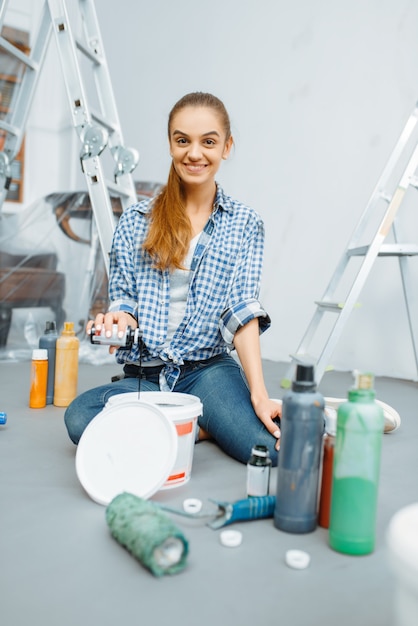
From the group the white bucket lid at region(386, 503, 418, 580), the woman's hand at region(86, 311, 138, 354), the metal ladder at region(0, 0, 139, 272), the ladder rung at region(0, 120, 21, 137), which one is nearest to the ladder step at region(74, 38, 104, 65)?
the metal ladder at region(0, 0, 139, 272)

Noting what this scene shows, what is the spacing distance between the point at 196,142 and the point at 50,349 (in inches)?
31.6

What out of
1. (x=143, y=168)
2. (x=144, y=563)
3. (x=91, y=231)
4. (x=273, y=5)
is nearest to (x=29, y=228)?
(x=91, y=231)

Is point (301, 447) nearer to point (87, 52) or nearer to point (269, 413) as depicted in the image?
point (269, 413)

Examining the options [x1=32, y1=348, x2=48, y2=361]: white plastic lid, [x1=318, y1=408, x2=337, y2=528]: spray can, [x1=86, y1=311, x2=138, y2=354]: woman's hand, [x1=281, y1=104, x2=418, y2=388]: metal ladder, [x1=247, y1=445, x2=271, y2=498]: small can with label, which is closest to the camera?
[x1=318, y1=408, x2=337, y2=528]: spray can

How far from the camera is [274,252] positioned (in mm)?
2986

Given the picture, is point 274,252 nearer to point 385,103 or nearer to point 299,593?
point 385,103

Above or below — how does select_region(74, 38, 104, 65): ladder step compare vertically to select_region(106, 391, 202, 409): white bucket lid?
above

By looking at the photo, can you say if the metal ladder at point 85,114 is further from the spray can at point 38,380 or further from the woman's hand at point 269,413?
the woman's hand at point 269,413

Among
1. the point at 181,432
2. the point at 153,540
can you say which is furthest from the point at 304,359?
the point at 153,540

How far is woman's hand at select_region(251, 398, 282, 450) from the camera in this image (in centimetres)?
127

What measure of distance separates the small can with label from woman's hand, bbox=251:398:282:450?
20 cm

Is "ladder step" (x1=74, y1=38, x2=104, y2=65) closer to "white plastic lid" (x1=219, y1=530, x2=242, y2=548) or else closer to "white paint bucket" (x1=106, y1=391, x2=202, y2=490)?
"white paint bucket" (x1=106, y1=391, x2=202, y2=490)

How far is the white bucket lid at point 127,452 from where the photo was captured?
1.04 m

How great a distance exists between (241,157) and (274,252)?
0.54 meters
